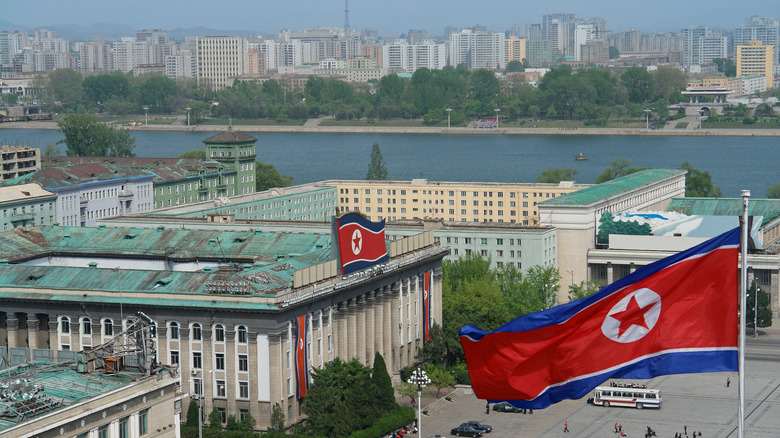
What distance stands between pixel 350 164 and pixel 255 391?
128887mm

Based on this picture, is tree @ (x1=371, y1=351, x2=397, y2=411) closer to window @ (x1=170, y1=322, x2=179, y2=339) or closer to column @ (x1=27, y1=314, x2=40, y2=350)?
window @ (x1=170, y1=322, x2=179, y2=339)

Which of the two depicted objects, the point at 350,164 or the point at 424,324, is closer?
the point at 424,324

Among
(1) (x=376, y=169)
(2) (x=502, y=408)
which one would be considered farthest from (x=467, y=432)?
(1) (x=376, y=169)

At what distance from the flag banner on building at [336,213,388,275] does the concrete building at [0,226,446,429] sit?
1.45 ft

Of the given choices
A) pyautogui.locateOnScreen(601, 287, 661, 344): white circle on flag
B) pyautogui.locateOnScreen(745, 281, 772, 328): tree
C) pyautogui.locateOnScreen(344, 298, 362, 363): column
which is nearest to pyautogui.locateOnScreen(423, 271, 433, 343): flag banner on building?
pyautogui.locateOnScreen(344, 298, 362, 363): column

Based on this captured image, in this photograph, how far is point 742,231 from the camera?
18.8 m

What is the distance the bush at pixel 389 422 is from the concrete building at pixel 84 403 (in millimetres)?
13675

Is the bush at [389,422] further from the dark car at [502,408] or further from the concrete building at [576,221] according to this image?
the concrete building at [576,221]

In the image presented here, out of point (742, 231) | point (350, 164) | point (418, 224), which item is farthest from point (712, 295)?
point (350, 164)

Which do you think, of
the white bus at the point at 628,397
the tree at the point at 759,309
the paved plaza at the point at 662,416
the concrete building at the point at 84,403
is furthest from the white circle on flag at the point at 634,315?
the tree at the point at 759,309

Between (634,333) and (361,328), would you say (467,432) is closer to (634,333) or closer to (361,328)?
(361,328)

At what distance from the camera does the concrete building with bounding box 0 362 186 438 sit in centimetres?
2931

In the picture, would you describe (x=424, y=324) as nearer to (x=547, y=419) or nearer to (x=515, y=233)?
(x=547, y=419)

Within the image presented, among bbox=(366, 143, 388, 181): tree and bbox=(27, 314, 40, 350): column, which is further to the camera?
bbox=(366, 143, 388, 181): tree
